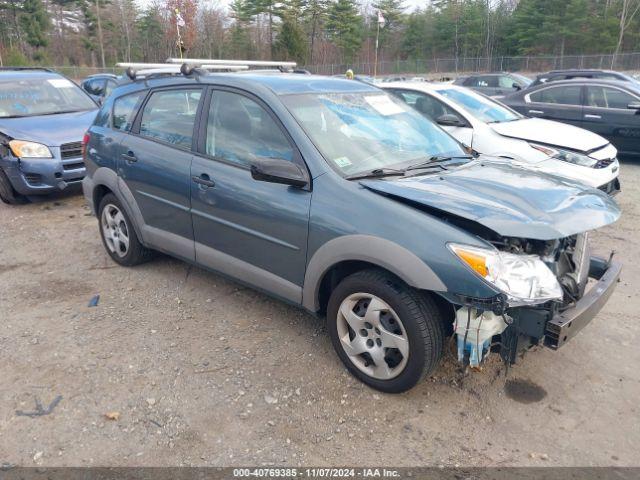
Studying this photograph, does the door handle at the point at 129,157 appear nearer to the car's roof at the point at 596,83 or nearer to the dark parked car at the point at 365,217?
the dark parked car at the point at 365,217

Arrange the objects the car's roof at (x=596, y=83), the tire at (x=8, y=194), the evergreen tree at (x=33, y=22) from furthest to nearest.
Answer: the evergreen tree at (x=33, y=22) < the car's roof at (x=596, y=83) < the tire at (x=8, y=194)

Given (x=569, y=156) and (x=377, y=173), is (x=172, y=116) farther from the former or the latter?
(x=569, y=156)

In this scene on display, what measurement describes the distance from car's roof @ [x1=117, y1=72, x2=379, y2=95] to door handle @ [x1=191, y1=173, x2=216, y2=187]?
0.71 meters

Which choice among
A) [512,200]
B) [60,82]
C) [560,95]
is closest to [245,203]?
[512,200]

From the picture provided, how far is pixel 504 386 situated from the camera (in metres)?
3.18

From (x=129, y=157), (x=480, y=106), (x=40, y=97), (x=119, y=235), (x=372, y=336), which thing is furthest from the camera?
(x=40, y=97)

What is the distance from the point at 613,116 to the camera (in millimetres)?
9352

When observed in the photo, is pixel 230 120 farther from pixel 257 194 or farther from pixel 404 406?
pixel 404 406

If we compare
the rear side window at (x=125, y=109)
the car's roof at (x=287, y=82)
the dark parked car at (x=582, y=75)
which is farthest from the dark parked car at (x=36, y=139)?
the dark parked car at (x=582, y=75)

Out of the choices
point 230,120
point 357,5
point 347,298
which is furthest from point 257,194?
point 357,5

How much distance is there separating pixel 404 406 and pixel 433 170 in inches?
60.7

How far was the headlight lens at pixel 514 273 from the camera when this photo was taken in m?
2.59

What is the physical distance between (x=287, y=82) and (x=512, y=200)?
184 cm

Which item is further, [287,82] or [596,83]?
[596,83]
